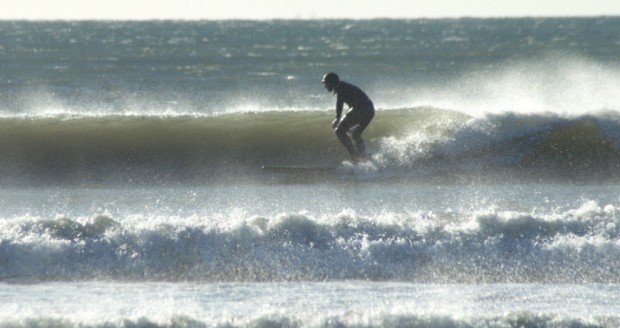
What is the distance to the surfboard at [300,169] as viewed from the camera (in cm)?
1310

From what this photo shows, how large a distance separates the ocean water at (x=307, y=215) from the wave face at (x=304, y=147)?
44mm

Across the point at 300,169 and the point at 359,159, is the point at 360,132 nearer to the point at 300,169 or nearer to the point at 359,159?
the point at 359,159

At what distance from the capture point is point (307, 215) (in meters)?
8.94

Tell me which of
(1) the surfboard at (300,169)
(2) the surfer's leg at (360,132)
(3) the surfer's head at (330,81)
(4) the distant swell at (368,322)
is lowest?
(4) the distant swell at (368,322)

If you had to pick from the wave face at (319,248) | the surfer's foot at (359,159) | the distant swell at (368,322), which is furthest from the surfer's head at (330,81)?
the distant swell at (368,322)

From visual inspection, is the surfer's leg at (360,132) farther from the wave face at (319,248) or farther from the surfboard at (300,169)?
the wave face at (319,248)

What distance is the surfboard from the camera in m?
13.1

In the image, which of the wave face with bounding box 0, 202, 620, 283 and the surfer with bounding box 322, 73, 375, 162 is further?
the surfer with bounding box 322, 73, 375, 162

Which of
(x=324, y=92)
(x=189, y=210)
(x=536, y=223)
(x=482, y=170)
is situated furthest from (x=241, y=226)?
(x=324, y=92)

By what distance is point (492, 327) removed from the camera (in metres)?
6.40

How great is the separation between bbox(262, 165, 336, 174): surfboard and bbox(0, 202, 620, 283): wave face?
13.6 feet

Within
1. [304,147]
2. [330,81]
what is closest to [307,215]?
[330,81]

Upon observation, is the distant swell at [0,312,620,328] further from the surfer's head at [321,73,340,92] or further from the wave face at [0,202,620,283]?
the surfer's head at [321,73,340,92]

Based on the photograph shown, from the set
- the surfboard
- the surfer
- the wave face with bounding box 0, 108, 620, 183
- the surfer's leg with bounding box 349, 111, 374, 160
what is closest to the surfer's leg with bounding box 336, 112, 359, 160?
the surfer
